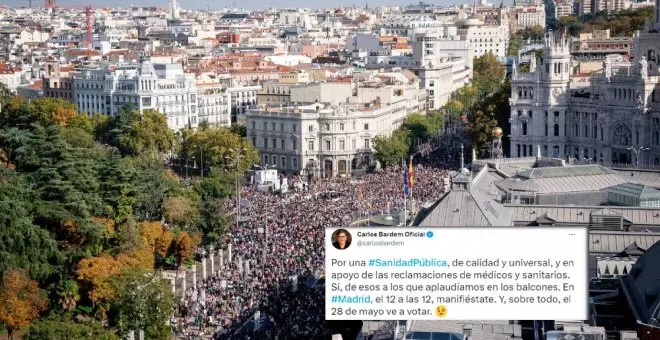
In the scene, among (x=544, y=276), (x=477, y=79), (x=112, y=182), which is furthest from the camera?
(x=477, y=79)

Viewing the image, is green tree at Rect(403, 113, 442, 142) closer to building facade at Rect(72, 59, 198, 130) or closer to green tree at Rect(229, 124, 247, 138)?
green tree at Rect(229, 124, 247, 138)

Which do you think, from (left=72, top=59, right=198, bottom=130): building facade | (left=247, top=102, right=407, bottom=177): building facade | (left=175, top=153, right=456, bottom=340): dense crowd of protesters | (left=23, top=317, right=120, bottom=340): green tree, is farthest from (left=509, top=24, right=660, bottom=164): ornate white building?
(left=23, top=317, right=120, bottom=340): green tree

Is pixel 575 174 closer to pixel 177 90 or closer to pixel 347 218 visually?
pixel 347 218

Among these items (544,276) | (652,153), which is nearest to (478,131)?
(652,153)

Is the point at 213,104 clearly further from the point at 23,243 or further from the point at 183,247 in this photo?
the point at 23,243

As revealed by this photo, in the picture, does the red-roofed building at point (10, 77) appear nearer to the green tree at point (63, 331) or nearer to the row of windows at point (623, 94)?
the row of windows at point (623, 94)

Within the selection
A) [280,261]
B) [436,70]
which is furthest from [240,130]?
[280,261]
